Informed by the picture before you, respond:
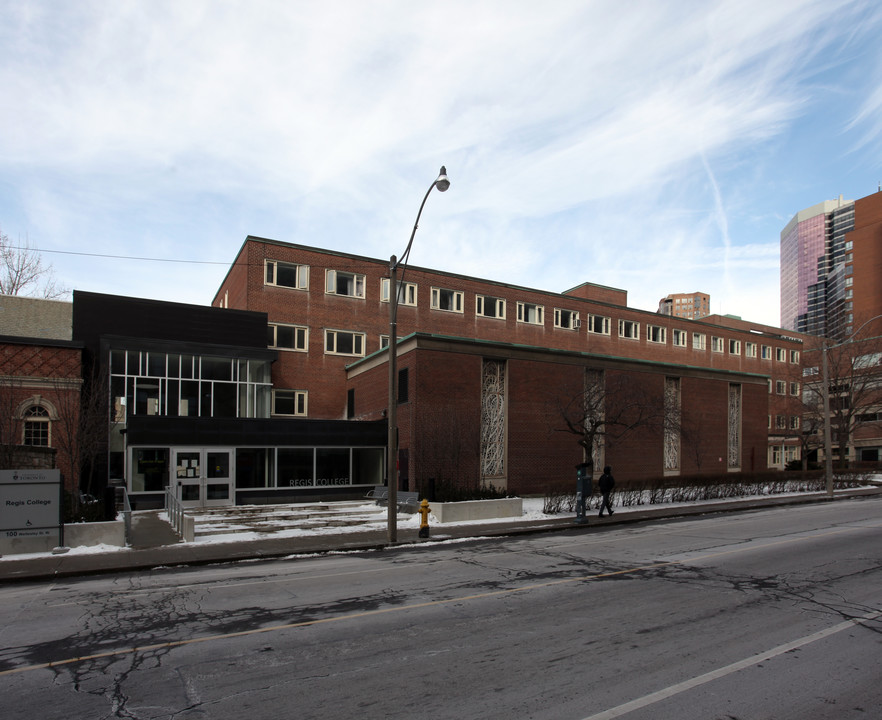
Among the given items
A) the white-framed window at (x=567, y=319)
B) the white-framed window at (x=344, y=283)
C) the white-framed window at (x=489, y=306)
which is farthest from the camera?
the white-framed window at (x=567, y=319)

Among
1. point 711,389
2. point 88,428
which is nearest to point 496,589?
point 88,428

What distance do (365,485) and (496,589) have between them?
21331 mm

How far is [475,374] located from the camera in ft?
99.3

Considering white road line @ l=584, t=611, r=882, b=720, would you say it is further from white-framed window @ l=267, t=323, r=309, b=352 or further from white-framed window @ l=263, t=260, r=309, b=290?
white-framed window @ l=263, t=260, r=309, b=290

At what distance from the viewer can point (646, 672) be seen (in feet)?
21.0

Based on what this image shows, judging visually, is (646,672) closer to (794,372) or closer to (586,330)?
(586,330)

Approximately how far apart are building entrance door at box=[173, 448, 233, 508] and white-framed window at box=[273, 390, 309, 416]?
10106 mm

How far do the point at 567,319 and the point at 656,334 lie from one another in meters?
12.4

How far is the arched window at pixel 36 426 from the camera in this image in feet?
85.4

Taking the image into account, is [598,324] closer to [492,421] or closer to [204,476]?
[492,421]

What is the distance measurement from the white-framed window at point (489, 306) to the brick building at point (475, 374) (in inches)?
4.0

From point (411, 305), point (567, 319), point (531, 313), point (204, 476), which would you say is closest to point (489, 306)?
point (531, 313)

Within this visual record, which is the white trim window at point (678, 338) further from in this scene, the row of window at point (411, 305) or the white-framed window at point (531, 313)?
the white-framed window at point (531, 313)

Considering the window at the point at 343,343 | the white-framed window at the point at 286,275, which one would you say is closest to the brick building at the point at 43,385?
the white-framed window at the point at 286,275
